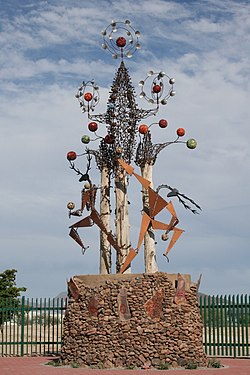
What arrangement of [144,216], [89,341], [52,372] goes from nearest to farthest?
1. [52,372]
2. [89,341]
3. [144,216]

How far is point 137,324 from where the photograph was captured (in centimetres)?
1491

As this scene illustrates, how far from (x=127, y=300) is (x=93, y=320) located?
3.45 feet

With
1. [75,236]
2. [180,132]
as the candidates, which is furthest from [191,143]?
[75,236]

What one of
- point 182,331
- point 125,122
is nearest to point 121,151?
point 125,122

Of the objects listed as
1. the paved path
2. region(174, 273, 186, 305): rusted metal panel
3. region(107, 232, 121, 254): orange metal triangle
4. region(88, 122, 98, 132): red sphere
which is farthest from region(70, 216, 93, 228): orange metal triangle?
the paved path

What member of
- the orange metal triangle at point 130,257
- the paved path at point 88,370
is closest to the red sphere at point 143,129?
the orange metal triangle at point 130,257

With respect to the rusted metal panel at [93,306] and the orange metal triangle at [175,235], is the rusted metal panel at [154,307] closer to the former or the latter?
the rusted metal panel at [93,306]

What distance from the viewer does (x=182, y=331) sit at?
15.0 metres

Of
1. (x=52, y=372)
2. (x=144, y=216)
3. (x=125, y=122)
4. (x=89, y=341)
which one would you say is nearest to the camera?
(x=52, y=372)

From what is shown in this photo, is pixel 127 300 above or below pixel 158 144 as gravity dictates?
below

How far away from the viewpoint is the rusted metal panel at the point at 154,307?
15.0 m

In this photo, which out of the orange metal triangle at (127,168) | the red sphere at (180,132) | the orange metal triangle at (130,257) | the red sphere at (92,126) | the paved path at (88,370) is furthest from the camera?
the red sphere at (92,126)

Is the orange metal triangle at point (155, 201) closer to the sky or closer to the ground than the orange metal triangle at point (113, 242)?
closer to the sky

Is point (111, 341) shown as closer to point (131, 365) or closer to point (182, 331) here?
point (131, 365)
